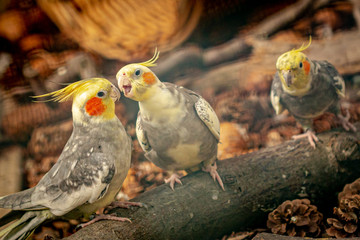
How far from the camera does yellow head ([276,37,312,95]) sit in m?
1.80

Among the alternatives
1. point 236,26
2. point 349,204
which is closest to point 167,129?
point 349,204

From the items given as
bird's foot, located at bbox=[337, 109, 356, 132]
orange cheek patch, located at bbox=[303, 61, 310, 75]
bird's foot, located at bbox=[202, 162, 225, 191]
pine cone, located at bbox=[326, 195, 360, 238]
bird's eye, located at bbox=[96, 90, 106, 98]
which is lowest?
pine cone, located at bbox=[326, 195, 360, 238]

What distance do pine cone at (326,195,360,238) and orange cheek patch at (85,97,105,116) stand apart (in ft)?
4.90

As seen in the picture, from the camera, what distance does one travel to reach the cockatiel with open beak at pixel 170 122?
1.48 m

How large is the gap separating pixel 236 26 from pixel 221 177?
1420 mm

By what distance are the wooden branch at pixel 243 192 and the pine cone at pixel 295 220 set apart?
134 millimetres

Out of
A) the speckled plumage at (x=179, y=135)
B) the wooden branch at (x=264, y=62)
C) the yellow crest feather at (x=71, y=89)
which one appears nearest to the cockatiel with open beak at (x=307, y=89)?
the wooden branch at (x=264, y=62)

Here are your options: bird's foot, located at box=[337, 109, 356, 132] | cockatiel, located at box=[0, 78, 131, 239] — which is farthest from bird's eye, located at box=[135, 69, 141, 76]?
bird's foot, located at box=[337, 109, 356, 132]

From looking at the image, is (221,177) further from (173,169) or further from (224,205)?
(173,169)

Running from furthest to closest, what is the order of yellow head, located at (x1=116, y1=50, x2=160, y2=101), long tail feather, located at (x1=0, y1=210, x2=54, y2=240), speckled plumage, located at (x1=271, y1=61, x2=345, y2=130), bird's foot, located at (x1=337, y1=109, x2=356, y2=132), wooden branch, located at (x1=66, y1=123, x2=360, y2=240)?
bird's foot, located at (x1=337, y1=109, x2=356, y2=132) < speckled plumage, located at (x1=271, y1=61, x2=345, y2=130) < wooden branch, located at (x1=66, y1=123, x2=360, y2=240) < yellow head, located at (x1=116, y1=50, x2=160, y2=101) < long tail feather, located at (x1=0, y1=210, x2=54, y2=240)

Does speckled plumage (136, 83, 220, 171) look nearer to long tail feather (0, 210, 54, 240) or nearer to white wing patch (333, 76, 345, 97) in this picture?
long tail feather (0, 210, 54, 240)

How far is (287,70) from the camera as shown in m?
1.80

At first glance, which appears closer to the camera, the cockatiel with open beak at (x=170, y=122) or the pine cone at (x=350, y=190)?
the cockatiel with open beak at (x=170, y=122)

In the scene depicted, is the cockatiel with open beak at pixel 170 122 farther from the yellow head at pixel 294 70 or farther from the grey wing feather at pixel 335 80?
the grey wing feather at pixel 335 80
